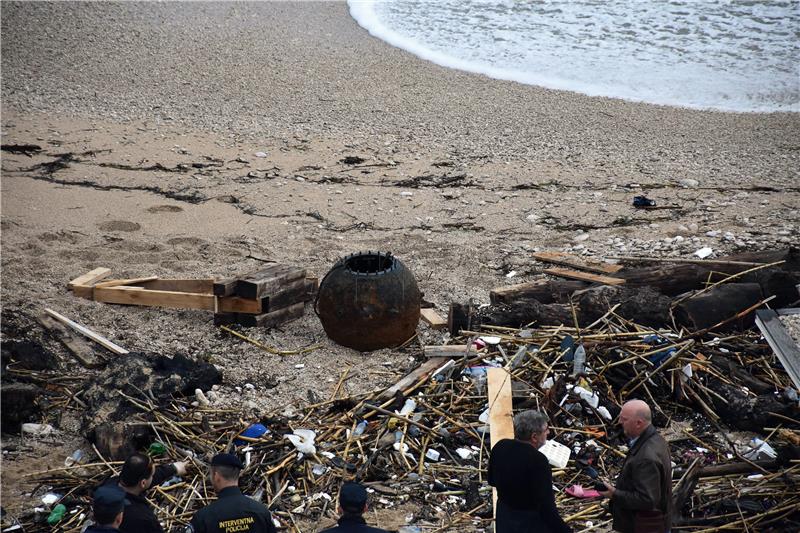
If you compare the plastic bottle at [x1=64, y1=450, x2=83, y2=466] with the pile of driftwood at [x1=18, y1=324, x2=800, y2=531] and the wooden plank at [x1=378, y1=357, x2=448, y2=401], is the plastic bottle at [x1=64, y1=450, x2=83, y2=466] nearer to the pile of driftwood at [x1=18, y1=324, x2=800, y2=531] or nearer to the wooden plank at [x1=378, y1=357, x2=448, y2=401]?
the pile of driftwood at [x1=18, y1=324, x2=800, y2=531]

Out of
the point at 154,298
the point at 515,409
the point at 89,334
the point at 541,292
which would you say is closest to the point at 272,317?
the point at 154,298

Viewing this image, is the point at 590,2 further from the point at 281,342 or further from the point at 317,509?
the point at 317,509

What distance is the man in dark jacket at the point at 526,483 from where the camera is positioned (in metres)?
5.25

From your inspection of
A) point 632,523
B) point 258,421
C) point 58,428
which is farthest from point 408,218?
point 632,523

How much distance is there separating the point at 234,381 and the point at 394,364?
1.64m

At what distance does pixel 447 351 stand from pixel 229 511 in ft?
12.7

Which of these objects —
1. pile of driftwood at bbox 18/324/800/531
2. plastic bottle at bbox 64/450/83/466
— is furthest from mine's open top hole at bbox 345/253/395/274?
plastic bottle at bbox 64/450/83/466

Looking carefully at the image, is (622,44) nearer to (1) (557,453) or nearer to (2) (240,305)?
(2) (240,305)

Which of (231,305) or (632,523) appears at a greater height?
(632,523)

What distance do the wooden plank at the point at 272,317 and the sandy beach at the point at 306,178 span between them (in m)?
0.14

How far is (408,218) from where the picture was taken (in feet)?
41.5

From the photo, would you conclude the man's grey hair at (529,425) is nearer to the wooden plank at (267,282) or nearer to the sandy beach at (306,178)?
the sandy beach at (306,178)

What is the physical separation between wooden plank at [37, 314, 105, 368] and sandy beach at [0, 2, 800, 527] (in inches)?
5.3

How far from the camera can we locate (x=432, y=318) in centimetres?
959
